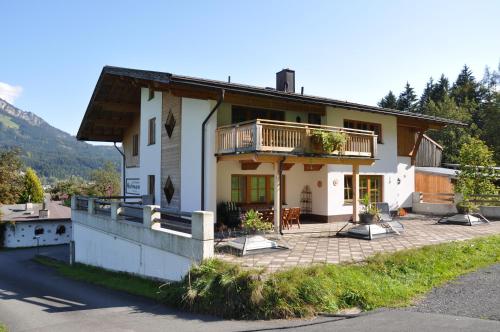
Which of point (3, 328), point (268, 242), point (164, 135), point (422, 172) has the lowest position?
point (3, 328)

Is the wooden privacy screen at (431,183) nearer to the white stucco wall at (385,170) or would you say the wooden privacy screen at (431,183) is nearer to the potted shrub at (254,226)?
the white stucco wall at (385,170)

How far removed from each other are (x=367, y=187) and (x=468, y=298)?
A: 38.3ft

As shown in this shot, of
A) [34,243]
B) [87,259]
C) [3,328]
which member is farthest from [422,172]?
[34,243]

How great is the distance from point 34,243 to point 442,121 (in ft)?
116

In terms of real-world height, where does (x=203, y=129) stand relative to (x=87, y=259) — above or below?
above

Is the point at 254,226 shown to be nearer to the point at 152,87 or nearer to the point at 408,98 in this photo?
the point at 152,87

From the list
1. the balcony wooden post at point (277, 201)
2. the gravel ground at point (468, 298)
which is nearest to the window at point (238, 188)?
the balcony wooden post at point (277, 201)

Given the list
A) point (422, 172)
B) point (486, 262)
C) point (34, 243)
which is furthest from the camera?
point (34, 243)

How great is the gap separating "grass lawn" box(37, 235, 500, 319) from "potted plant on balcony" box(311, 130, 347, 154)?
5.12 meters

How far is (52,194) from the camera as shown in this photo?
210ft

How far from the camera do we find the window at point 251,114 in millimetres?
15641

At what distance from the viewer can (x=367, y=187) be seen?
62.8 feet

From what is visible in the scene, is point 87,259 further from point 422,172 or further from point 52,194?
point 52,194

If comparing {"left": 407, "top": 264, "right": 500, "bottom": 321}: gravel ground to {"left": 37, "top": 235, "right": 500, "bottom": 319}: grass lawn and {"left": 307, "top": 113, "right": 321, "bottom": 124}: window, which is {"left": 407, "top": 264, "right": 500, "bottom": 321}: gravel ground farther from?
{"left": 307, "top": 113, "right": 321, "bottom": 124}: window
